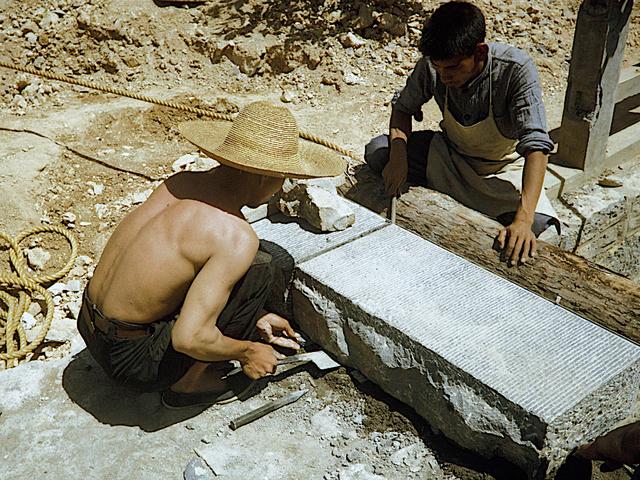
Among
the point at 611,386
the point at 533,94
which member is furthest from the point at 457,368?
the point at 533,94

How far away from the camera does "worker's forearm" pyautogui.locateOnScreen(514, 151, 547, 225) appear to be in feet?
11.8

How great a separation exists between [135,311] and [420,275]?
135cm

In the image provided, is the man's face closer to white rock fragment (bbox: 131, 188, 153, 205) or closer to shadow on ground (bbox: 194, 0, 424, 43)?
white rock fragment (bbox: 131, 188, 153, 205)

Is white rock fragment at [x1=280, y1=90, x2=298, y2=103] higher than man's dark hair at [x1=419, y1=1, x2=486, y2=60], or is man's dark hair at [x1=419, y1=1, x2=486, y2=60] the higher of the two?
man's dark hair at [x1=419, y1=1, x2=486, y2=60]

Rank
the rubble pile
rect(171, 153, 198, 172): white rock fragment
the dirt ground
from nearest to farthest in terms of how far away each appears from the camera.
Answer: rect(171, 153, 198, 172): white rock fragment → the dirt ground → the rubble pile

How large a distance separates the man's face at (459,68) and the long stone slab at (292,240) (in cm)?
83

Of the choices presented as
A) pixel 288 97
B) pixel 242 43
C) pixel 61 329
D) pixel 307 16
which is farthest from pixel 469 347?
pixel 307 16

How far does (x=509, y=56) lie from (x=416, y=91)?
2.05ft

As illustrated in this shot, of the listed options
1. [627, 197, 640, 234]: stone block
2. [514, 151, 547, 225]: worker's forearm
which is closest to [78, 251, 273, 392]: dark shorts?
[514, 151, 547, 225]: worker's forearm

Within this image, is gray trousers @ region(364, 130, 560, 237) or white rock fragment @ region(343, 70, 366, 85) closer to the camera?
gray trousers @ region(364, 130, 560, 237)

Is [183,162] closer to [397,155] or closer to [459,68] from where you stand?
[397,155]

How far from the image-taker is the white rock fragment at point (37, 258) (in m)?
4.73

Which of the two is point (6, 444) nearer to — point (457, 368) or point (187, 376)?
point (187, 376)

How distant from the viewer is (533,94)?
371 centimetres
